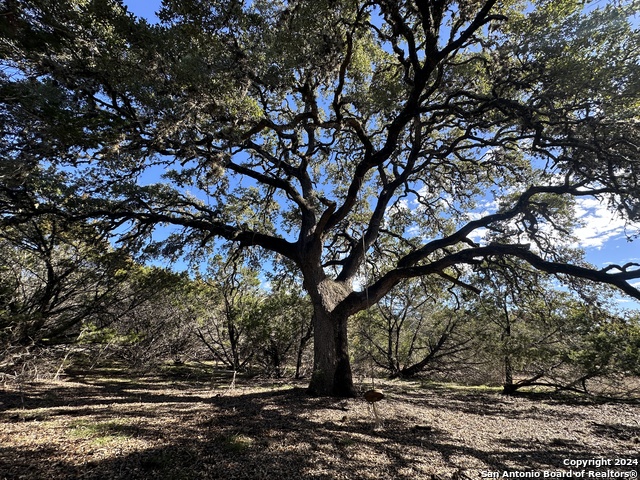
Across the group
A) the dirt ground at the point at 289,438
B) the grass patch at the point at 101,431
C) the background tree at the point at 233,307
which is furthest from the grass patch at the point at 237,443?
the background tree at the point at 233,307

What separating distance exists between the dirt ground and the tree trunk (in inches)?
13.7

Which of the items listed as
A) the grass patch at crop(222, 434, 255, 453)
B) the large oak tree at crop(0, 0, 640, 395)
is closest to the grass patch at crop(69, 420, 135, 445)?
the grass patch at crop(222, 434, 255, 453)

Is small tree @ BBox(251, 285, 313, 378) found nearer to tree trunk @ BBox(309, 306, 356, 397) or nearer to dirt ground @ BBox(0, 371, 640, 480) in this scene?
dirt ground @ BBox(0, 371, 640, 480)

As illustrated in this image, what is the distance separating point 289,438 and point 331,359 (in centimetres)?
254

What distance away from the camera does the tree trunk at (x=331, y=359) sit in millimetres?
5953

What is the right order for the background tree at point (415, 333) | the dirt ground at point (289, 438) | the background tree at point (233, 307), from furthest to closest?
1. the background tree at point (415, 333)
2. the background tree at point (233, 307)
3. the dirt ground at point (289, 438)

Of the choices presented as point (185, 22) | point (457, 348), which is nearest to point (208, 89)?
point (185, 22)

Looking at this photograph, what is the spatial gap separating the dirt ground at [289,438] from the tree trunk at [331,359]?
1.15 ft

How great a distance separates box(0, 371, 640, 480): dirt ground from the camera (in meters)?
Answer: 2.80

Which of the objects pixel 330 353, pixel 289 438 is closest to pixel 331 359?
pixel 330 353

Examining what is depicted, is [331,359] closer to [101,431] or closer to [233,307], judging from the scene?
[101,431]

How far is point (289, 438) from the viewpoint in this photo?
11.9ft

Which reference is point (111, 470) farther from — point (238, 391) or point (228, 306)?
point (228, 306)

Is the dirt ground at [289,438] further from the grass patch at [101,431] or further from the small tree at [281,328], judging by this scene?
the small tree at [281,328]
